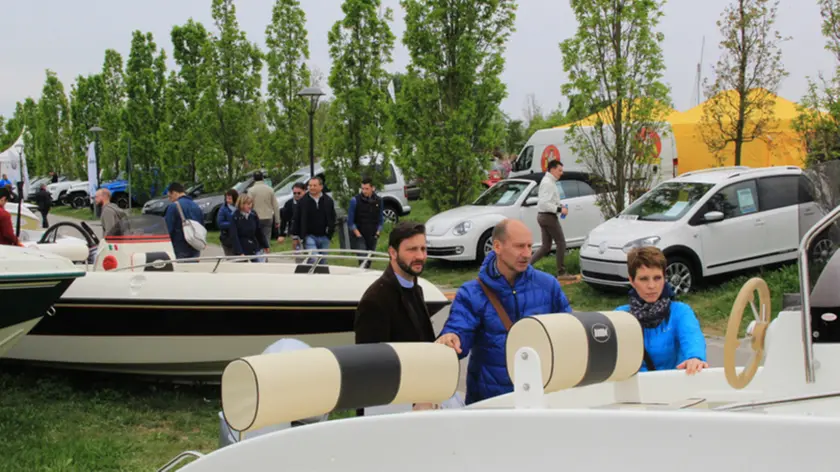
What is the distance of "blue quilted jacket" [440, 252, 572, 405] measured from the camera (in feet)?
13.1

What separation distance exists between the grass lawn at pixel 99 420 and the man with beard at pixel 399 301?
5.19ft

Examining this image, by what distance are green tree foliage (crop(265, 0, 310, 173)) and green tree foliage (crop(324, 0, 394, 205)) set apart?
6.06 meters

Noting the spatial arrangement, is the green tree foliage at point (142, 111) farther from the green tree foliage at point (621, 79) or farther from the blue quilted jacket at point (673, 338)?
the blue quilted jacket at point (673, 338)

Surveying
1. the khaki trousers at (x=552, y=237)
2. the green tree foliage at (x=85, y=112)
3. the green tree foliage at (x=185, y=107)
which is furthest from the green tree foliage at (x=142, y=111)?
the khaki trousers at (x=552, y=237)

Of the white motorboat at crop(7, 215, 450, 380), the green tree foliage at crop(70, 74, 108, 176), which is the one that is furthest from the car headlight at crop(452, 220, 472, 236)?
the green tree foliage at crop(70, 74, 108, 176)

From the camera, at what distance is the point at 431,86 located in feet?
49.6

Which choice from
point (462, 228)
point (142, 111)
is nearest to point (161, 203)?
point (142, 111)

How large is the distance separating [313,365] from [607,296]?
894cm

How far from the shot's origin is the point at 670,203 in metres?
10.7

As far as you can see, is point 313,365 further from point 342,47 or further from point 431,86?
point 342,47

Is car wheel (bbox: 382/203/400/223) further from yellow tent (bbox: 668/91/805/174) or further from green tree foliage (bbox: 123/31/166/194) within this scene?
green tree foliage (bbox: 123/31/166/194)

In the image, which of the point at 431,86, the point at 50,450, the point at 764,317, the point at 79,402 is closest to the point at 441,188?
the point at 431,86

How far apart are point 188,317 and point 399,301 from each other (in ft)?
10.8

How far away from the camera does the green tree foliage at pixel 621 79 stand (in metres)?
12.1
